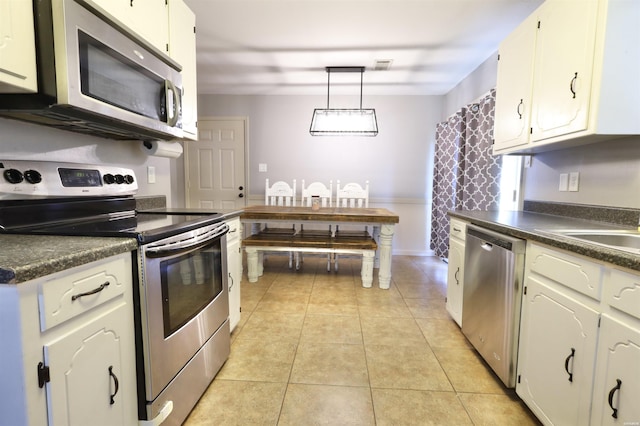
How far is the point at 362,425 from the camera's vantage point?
54.2 inches

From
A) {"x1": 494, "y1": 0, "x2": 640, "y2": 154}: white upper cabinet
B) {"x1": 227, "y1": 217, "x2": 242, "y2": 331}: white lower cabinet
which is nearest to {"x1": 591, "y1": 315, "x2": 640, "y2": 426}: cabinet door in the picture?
{"x1": 494, "y1": 0, "x2": 640, "y2": 154}: white upper cabinet

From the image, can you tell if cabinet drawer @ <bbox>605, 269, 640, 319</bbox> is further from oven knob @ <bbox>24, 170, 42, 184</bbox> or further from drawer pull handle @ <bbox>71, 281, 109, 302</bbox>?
oven knob @ <bbox>24, 170, 42, 184</bbox>

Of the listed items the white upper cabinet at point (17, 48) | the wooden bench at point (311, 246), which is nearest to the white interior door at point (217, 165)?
the wooden bench at point (311, 246)

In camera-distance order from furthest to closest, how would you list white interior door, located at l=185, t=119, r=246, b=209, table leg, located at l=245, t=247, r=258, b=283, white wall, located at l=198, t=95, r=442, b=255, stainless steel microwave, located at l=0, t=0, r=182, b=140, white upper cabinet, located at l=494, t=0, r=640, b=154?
white interior door, located at l=185, t=119, r=246, b=209 < white wall, located at l=198, t=95, r=442, b=255 < table leg, located at l=245, t=247, r=258, b=283 < white upper cabinet, located at l=494, t=0, r=640, b=154 < stainless steel microwave, located at l=0, t=0, r=182, b=140

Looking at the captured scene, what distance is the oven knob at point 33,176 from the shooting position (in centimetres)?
119

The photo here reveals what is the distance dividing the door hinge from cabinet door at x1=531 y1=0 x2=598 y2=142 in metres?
2.20

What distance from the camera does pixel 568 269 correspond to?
3.87 ft

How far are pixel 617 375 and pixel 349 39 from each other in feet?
9.36

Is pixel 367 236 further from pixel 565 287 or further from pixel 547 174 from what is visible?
pixel 565 287

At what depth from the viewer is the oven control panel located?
1.13 m

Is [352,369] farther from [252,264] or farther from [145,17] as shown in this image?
[145,17]

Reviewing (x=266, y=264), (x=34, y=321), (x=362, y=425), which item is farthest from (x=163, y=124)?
(x=266, y=264)

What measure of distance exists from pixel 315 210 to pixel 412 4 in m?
2.04

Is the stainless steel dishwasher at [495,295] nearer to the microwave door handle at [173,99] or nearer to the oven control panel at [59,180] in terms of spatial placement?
the microwave door handle at [173,99]
